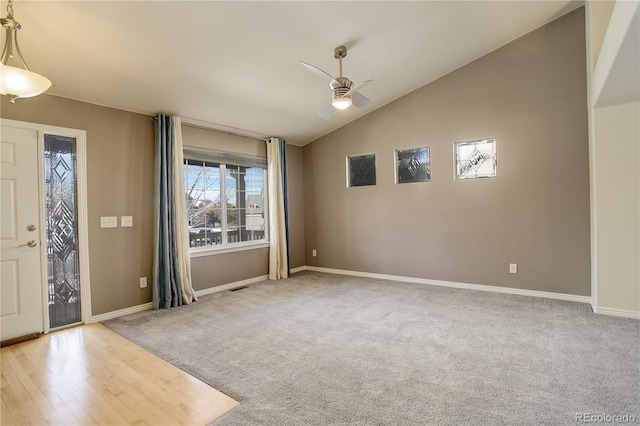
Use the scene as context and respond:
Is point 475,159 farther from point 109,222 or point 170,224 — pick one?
point 109,222

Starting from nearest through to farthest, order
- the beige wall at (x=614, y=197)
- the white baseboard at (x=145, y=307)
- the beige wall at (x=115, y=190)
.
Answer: the beige wall at (x=614, y=197) < the beige wall at (x=115, y=190) < the white baseboard at (x=145, y=307)

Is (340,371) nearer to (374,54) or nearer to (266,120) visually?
(374,54)

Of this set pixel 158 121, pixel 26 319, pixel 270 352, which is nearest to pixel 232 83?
pixel 158 121

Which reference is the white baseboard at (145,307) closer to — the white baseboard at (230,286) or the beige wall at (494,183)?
the white baseboard at (230,286)

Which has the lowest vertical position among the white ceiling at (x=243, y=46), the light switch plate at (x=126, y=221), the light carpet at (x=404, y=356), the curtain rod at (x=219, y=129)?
the light carpet at (x=404, y=356)

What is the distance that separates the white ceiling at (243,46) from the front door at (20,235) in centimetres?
71

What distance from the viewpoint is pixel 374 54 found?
3812 mm

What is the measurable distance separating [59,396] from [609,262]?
16.8 ft

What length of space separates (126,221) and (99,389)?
2167mm

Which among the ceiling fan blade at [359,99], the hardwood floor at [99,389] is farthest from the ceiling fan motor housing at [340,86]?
the hardwood floor at [99,389]

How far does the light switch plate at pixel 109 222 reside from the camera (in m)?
3.69

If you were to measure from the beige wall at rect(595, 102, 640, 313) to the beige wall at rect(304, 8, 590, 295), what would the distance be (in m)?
0.47

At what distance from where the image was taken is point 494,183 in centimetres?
444

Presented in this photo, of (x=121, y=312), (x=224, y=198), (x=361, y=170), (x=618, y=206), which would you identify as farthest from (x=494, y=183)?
(x=121, y=312)
